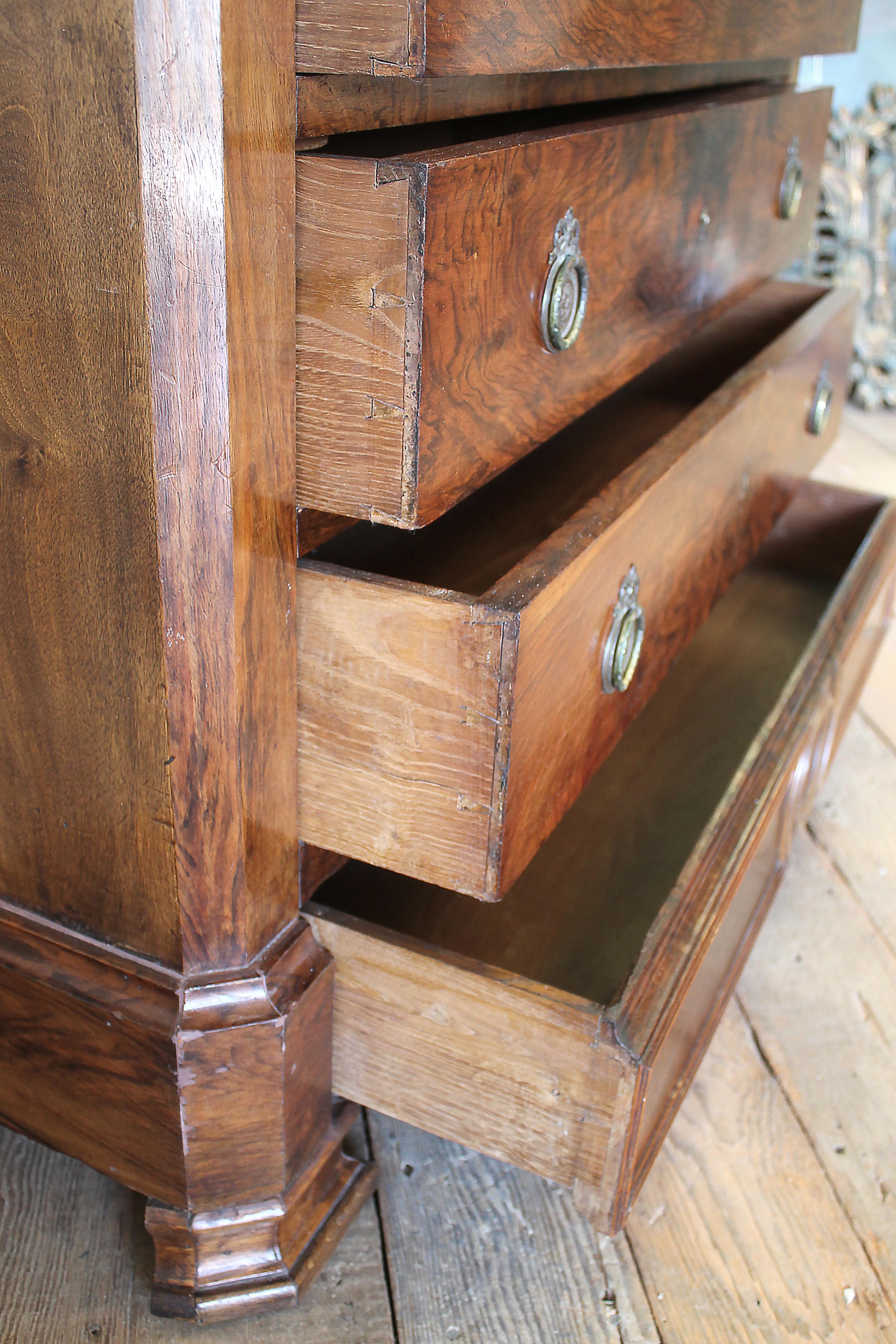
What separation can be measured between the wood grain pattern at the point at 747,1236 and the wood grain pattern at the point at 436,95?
0.66 meters

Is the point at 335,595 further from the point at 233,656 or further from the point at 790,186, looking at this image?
the point at 790,186

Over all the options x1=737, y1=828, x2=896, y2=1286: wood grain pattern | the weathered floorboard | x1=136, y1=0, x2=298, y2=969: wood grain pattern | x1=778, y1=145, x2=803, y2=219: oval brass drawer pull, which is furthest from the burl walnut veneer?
x1=778, y1=145, x2=803, y2=219: oval brass drawer pull

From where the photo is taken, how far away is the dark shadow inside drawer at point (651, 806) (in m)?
0.80

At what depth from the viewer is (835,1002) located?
96 cm

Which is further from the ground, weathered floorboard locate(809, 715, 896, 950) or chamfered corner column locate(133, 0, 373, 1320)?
chamfered corner column locate(133, 0, 373, 1320)

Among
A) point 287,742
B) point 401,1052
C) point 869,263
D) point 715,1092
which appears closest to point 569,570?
point 287,742

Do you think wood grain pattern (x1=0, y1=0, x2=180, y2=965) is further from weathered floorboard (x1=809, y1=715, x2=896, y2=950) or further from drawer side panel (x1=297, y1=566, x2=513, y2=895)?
weathered floorboard (x1=809, y1=715, x2=896, y2=950)

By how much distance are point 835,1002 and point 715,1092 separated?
0.52 feet

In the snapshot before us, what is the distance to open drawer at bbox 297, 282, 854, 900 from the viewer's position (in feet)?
1.81

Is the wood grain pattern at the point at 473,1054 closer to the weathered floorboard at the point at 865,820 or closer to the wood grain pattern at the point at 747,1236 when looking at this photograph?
the wood grain pattern at the point at 747,1236

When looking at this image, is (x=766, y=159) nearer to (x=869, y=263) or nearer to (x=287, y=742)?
(x=287, y=742)

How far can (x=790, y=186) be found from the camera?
3.51 feet

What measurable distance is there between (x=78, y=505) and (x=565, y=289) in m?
0.28

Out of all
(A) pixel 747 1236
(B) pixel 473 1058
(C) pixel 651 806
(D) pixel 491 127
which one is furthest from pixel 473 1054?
(D) pixel 491 127
